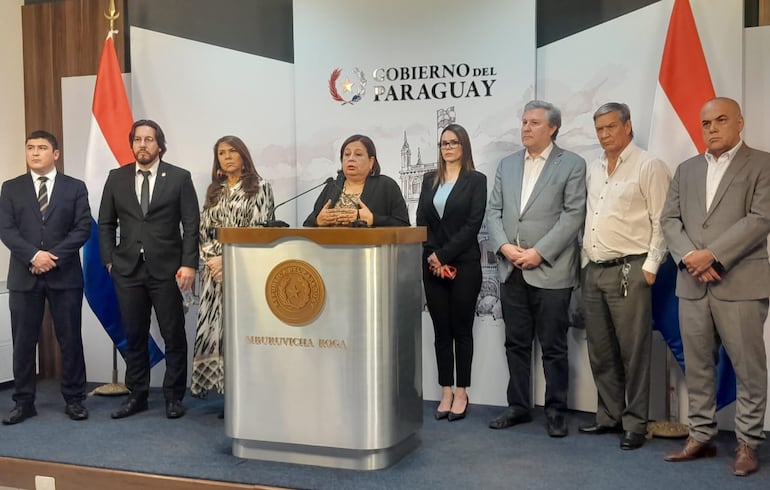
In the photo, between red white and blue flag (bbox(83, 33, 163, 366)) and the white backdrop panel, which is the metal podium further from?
red white and blue flag (bbox(83, 33, 163, 366))

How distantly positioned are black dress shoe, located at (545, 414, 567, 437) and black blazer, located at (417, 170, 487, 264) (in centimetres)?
92

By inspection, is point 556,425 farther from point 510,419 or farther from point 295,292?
point 295,292

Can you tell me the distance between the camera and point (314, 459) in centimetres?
333

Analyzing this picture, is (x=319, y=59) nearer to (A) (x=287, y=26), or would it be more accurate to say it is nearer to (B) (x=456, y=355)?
(A) (x=287, y=26)

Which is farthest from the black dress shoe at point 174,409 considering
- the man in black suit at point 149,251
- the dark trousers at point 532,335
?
the dark trousers at point 532,335

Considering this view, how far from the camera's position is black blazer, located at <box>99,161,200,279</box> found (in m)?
4.34

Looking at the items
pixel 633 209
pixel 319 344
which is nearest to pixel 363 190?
pixel 319 344

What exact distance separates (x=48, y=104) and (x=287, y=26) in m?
1.83

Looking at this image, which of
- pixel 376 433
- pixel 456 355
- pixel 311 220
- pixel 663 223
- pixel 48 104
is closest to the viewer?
pixel 376 433

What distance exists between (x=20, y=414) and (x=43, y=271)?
31.0 inches

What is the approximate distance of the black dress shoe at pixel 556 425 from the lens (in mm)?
3859

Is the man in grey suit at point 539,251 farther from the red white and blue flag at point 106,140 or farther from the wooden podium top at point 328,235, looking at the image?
the red white and blue flag at point 106,140

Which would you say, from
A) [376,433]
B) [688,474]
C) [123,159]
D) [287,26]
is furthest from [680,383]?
[123,159]

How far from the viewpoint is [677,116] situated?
3.94 meters
